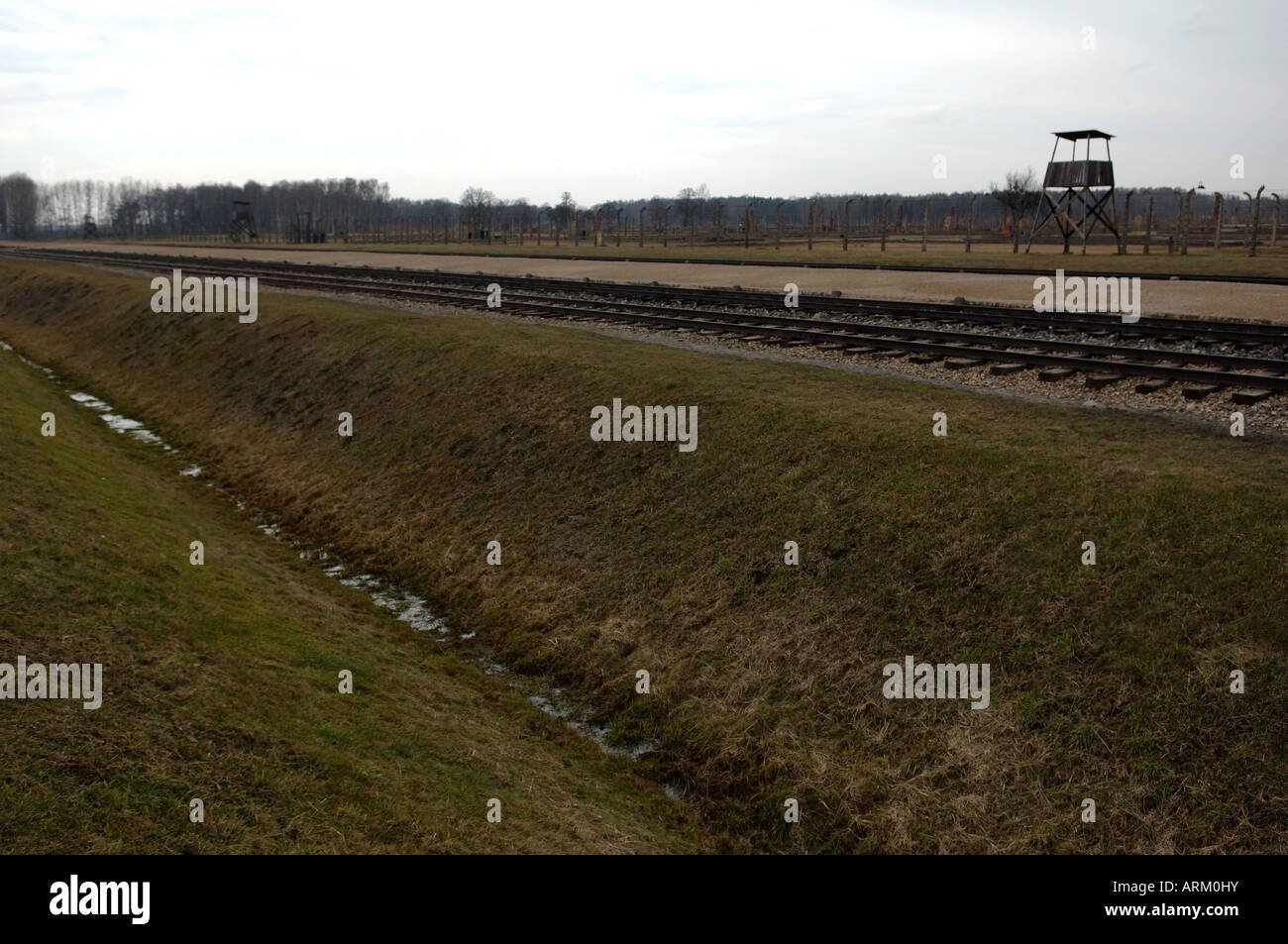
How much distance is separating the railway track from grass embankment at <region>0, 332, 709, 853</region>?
446 inches

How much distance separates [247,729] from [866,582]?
6.35 meters

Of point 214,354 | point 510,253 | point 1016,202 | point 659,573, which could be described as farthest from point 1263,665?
point 510,253

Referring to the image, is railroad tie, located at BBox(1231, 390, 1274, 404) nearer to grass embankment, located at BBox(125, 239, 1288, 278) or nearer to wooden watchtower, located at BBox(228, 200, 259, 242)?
grass embankment, located at BBox(125, 239, 1288, 278)

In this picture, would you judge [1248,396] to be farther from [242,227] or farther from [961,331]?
[242,227]

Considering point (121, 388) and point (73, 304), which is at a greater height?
point (73, 304)

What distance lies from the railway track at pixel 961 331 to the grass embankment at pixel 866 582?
2845mm

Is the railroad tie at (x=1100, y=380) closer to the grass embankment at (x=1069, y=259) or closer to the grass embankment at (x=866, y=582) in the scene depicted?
the grass embankment at (x=866, y=582)

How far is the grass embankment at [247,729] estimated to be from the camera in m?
6.21

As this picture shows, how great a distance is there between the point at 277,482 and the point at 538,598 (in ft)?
30.6

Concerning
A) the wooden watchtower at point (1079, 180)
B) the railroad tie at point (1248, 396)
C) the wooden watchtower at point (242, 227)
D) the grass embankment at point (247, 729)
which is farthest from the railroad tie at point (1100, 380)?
the wooden watchtower at point (242, 227)

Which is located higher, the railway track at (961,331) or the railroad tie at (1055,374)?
the railway track at (961,331)

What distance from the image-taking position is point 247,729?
24.8 ft
